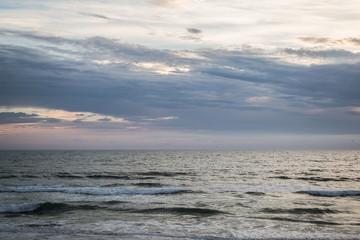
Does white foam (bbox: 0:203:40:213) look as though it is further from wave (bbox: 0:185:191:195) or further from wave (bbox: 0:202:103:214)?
wave (bbox: 0:185:191:195)

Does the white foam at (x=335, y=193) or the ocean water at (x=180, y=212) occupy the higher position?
the ocean water at (x=180, y=212)

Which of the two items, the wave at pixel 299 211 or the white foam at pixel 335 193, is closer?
the wave at pixel 299 211

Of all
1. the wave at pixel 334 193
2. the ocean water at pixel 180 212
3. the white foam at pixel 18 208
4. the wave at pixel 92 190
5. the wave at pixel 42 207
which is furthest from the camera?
the wave at pixel 92 190

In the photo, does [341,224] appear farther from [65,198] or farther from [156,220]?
[65,198]

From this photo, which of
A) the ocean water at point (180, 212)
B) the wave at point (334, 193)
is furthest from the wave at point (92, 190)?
the wave at point (334, 193)

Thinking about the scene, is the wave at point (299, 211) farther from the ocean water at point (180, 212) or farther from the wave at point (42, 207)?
the wave at point (42, 207)

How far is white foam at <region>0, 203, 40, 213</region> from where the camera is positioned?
22.0 metres

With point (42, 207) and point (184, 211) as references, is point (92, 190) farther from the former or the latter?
point (184, 211)

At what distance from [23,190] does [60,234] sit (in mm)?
19133

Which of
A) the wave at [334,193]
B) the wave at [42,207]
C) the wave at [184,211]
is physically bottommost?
the wave at [334,193]

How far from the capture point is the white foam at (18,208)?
21967mm

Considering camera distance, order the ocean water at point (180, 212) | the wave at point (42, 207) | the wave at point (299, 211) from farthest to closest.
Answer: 1. the wave at point (299, 211)
2. the wave at point (42, 207)
3. the ocean water at point (180, 212)

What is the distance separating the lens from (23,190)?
3158cm

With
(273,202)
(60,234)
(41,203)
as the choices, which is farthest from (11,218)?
(273,202)
